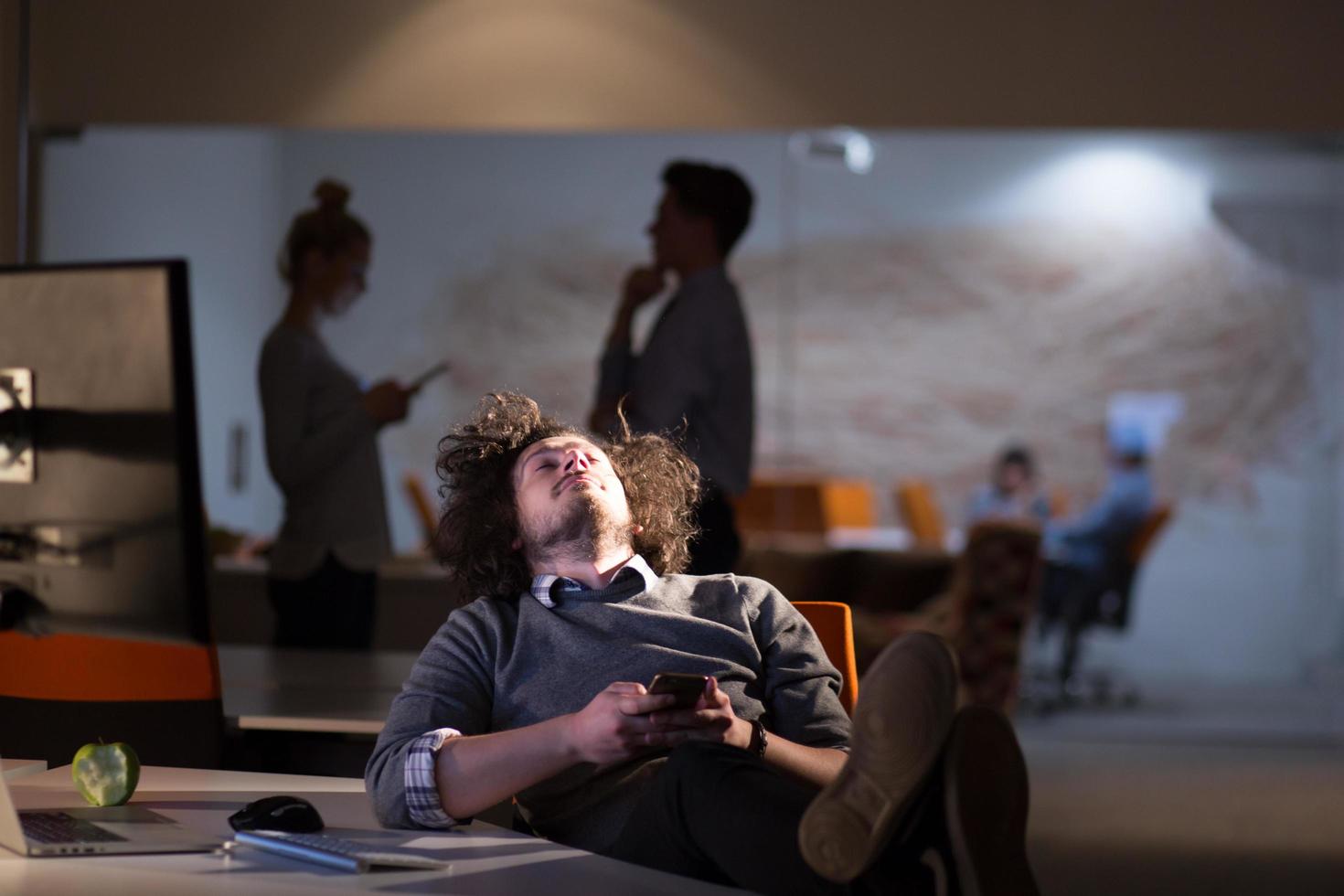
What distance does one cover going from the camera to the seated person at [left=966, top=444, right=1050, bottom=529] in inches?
316

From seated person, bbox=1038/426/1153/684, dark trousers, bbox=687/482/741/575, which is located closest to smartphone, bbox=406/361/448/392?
dark trousers, bbox=687/482/741/575

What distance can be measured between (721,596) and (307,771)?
32.8 inches

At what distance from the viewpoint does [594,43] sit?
3980mm

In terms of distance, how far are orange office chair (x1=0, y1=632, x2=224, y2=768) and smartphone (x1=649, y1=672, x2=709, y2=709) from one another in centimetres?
70

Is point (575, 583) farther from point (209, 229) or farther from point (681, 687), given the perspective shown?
point (209, 229)

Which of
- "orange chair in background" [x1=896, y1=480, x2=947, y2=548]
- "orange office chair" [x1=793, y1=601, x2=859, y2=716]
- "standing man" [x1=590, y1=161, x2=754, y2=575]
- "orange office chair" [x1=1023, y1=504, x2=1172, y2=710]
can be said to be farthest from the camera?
"orange chair in background" [x1=896, y1=480, x2=947, y2=548]

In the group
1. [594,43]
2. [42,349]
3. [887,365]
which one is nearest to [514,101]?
[594,43]

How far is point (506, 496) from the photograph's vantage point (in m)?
2.04

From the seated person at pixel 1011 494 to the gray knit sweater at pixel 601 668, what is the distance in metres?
6.25

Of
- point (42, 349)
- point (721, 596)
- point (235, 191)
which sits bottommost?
point (721, 596)

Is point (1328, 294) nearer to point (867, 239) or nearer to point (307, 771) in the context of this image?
point (867, 239)

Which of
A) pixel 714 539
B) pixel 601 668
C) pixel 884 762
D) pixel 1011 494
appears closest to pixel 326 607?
pixel 714 539

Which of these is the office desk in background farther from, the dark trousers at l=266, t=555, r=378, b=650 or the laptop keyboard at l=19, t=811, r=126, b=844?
Result: the laptop keyboard at l=19, t=811, r=126, b=844

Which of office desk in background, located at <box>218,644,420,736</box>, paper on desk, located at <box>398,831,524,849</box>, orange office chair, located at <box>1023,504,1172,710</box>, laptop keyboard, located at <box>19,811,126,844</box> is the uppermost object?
laptop keyboard, located at <box>19,811,126,844</box>
